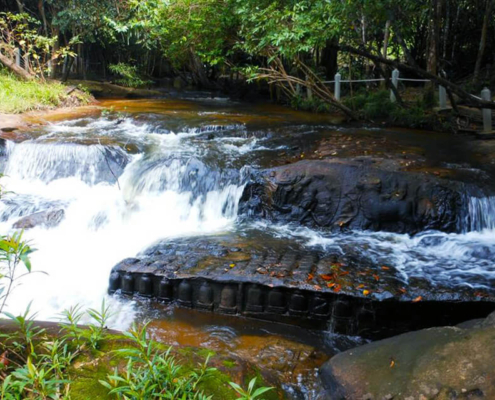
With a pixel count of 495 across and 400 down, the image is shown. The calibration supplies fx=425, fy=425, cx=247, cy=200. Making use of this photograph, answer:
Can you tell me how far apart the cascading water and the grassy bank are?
330 centimetres

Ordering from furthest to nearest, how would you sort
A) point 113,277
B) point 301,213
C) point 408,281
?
point 301,213 < point 113,277 < point 408,281

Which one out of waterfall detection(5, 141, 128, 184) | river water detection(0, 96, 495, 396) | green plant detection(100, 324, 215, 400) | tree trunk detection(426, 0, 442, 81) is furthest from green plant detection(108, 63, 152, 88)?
green plant detection(100, 324, 215, 400)

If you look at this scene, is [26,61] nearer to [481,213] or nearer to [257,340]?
[257,340]

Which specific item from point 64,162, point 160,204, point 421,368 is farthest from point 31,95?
point 421,368

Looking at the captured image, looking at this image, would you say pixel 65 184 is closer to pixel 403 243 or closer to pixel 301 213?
pixel 301 213

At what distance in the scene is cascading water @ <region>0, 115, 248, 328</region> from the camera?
5.92m

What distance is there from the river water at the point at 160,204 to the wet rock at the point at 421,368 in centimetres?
138

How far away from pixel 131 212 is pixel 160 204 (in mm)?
557

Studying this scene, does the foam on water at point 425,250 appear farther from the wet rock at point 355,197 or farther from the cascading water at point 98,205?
the cascading water at point 98,205

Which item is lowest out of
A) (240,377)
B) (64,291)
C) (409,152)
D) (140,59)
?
(64,291)

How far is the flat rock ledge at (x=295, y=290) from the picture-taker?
177 inches

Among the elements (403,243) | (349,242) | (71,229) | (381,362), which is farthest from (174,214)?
(381,362)

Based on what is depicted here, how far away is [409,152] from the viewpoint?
8.65m

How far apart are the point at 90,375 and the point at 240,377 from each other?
85 cm
